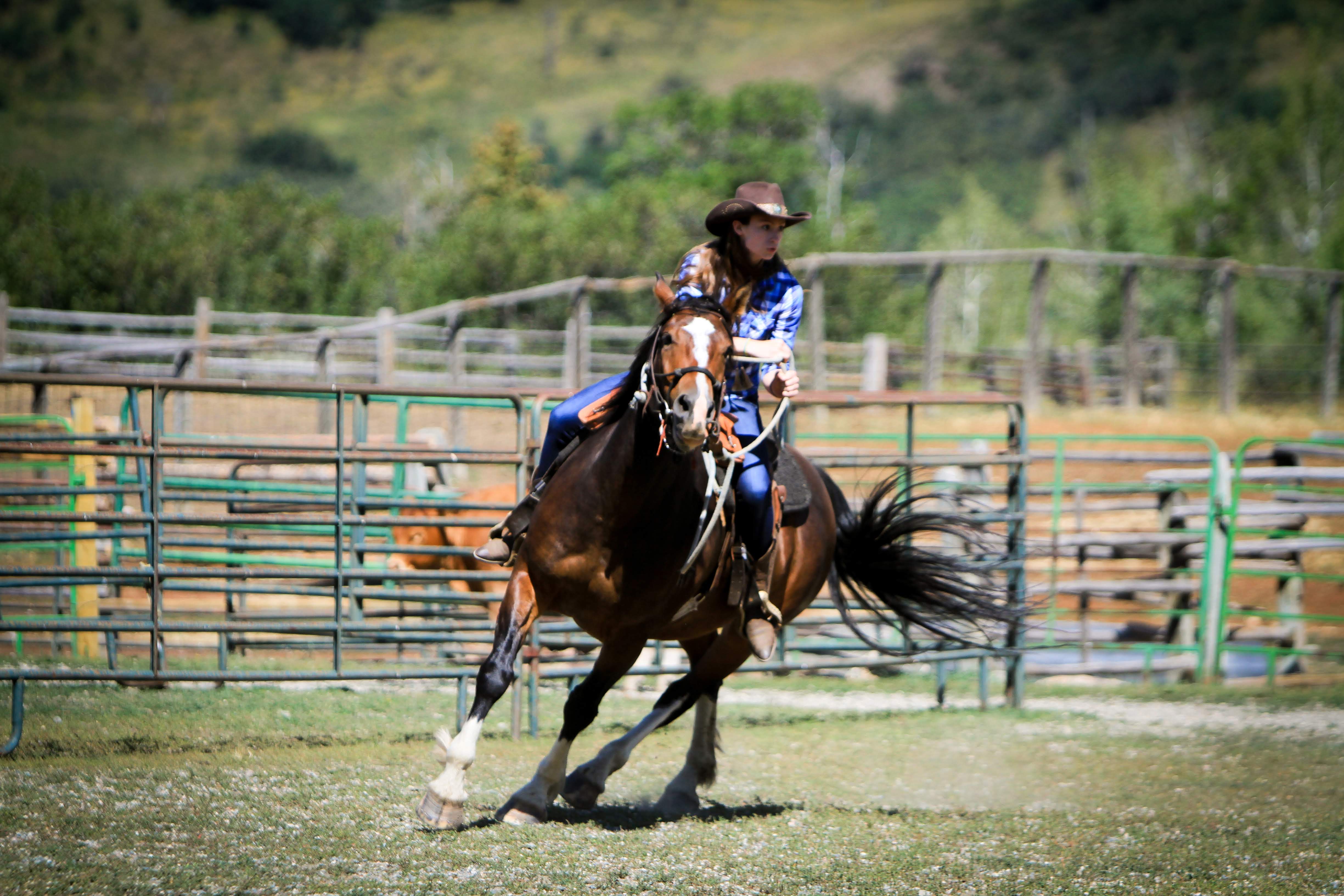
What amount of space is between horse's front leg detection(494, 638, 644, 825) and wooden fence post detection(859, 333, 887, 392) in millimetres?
18402

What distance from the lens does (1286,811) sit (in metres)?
6.22

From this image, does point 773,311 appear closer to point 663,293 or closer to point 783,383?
point 783,383

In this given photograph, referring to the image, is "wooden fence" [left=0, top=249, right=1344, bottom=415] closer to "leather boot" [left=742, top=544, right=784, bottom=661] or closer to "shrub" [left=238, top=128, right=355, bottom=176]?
"leather boot" [left=742, top=544, right=784, bottom=661]

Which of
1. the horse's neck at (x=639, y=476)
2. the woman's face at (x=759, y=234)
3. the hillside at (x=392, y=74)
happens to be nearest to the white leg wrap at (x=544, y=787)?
the horse's neck at (x=639, y=476)

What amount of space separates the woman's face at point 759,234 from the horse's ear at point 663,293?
0.54 metres

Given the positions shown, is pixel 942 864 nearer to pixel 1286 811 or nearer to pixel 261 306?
pixel 1286 811

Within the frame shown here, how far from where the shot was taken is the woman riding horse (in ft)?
17.2

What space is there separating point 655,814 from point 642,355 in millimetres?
2238

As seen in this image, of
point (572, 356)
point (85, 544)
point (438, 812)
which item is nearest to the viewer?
point (438, 812)

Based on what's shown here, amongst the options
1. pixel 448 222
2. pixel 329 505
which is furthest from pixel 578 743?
pixel 448 222

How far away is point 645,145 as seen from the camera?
61.6 meters

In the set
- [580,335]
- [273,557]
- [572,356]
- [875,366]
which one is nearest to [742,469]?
[273,557]

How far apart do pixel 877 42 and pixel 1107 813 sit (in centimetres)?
14402

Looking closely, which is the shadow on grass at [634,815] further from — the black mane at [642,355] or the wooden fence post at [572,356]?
the wooden fence post at [572,356]
